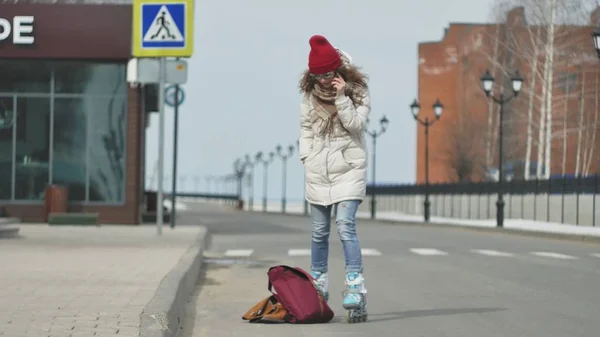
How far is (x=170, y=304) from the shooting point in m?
9.55

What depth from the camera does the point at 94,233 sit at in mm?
27094

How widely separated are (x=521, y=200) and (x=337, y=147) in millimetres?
41023

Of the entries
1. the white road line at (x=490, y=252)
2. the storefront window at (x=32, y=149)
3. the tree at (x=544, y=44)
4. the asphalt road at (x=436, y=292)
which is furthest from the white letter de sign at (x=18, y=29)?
the tree at (x=544, y=44)

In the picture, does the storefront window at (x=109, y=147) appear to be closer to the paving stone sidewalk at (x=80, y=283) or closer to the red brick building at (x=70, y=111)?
the red brick building at (x=70, y=111)

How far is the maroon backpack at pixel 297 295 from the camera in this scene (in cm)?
968

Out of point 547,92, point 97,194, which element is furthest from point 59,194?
point 547,92

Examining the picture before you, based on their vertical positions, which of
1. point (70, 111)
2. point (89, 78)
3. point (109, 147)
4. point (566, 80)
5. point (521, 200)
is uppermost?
point (566, 80)

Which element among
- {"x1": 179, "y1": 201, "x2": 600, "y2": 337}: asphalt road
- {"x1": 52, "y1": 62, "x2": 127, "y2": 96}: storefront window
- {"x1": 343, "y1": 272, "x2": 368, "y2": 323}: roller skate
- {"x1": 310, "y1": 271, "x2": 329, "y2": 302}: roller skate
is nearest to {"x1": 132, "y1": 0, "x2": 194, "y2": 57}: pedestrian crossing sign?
{"x1": 179, "y1": 201, "x2": 600, "y2": 337}: asphalt road

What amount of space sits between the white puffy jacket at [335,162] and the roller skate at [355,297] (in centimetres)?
59

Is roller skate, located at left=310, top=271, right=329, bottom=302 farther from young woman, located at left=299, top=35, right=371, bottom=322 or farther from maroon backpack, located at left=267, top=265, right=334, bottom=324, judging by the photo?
young woman, located at left=299, top=35, right=371, bottom=322

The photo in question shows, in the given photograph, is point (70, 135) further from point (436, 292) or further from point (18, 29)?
point (436, 292)

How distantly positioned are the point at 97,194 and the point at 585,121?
114 ft

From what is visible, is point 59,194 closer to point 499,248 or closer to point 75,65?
point 75,65

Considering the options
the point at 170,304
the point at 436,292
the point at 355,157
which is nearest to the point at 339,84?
the point at 355,157
